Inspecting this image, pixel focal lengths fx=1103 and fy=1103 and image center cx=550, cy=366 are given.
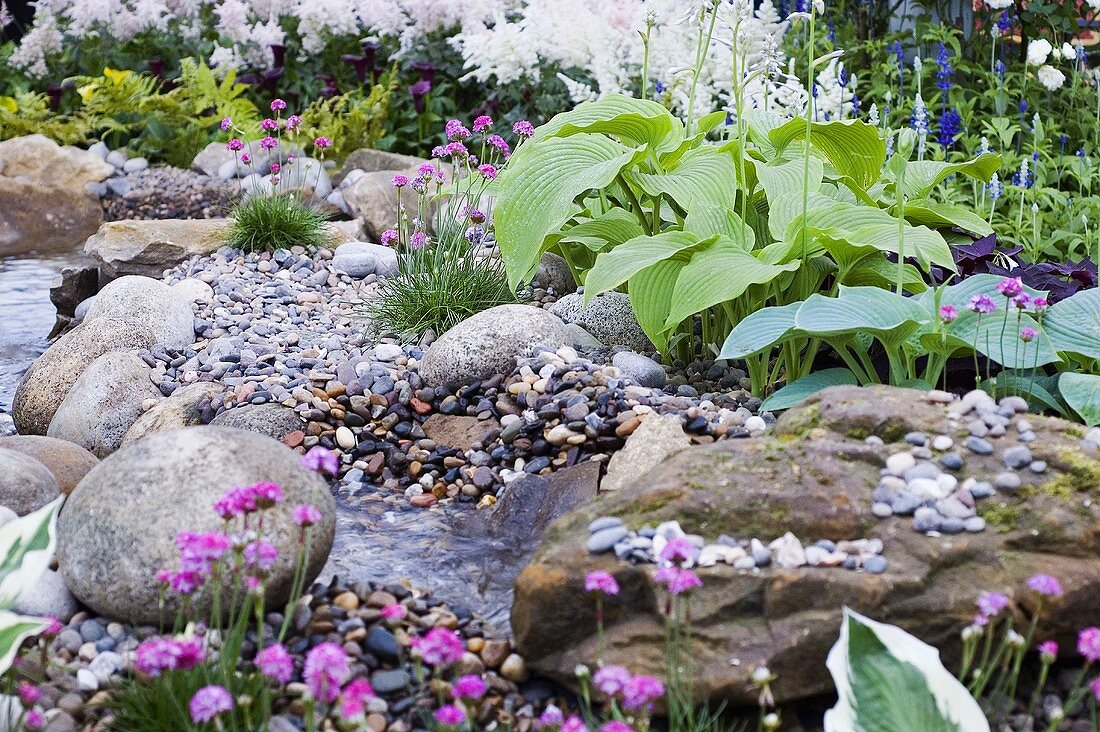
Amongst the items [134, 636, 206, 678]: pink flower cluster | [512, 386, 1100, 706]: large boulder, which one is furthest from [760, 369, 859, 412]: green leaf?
[134, 636, 206, 678]: pink flower cluster

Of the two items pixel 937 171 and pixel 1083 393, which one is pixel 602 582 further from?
pixel 937 171

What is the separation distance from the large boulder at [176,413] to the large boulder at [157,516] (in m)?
1.39

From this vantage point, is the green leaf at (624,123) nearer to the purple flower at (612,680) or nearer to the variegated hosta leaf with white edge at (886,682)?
the variegated hosta leaf with white edge at (886,682)

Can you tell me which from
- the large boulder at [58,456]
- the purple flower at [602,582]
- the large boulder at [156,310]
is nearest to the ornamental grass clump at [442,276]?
the large boulder at [156,310]

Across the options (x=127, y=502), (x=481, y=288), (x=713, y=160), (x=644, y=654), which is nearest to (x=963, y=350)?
(x=713, y=160)

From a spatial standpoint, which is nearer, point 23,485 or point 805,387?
point 23,485

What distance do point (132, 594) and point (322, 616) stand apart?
0.38 metres

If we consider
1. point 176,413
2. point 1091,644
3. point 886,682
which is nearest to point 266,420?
point 176,413

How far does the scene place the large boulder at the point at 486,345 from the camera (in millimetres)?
3555

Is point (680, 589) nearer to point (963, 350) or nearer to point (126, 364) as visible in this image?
point (963, 350)

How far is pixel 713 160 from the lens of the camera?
11.5 feet

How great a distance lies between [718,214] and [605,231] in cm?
48

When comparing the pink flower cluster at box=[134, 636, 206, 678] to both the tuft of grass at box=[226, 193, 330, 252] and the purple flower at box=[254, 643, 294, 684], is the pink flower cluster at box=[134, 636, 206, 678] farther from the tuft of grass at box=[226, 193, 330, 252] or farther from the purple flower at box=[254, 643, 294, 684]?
the tuft of grass at box=[226, 193, 330, 252]

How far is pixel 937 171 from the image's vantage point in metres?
3.80
